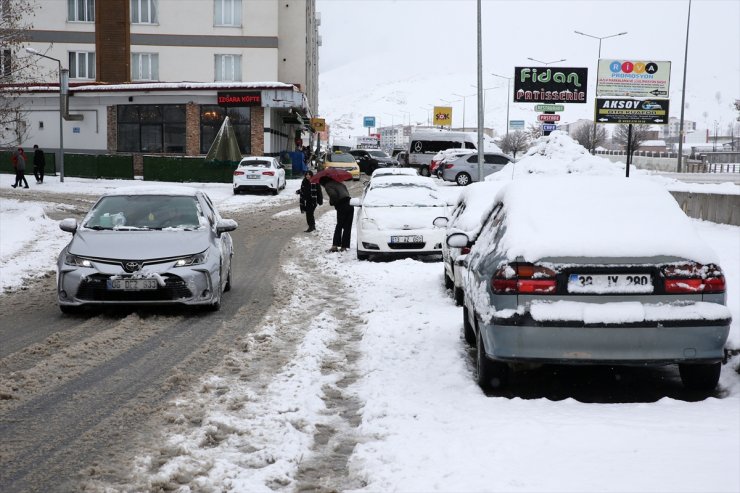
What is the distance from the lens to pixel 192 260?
9.66 meters

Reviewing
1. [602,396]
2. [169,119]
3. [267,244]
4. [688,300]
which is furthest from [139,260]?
[169,119]

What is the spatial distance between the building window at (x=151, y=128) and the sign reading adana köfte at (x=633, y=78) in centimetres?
2159

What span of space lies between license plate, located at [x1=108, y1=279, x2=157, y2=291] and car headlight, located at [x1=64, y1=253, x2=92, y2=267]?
36 centimetres

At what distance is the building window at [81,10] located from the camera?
1948 inches

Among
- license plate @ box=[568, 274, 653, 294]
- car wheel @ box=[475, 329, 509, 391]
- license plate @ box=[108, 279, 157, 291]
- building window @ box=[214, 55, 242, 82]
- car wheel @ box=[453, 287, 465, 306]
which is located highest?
building window @ box=[214, 55, 242, 82]

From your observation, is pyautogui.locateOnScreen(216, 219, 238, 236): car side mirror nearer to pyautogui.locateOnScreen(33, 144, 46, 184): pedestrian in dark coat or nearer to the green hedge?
the green hedge

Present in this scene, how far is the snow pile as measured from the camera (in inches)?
1238

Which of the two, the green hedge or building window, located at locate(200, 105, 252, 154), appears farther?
building window, located at locate(200, 105, 252, 154)

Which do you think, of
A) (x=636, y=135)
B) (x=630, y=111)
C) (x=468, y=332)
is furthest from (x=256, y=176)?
(x=636, y=135)

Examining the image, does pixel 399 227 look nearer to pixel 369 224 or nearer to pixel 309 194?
pixel 369 224

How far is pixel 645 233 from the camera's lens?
240 inches

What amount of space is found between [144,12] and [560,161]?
94.5 feet

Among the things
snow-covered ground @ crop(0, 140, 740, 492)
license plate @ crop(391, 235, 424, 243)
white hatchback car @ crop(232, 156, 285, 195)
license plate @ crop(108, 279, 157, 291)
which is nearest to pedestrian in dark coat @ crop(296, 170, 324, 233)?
license plate @ crop(391, 235, 424, 243)

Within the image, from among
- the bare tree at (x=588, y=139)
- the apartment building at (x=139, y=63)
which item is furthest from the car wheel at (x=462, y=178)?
the bare tree at (x=588, y=139)
